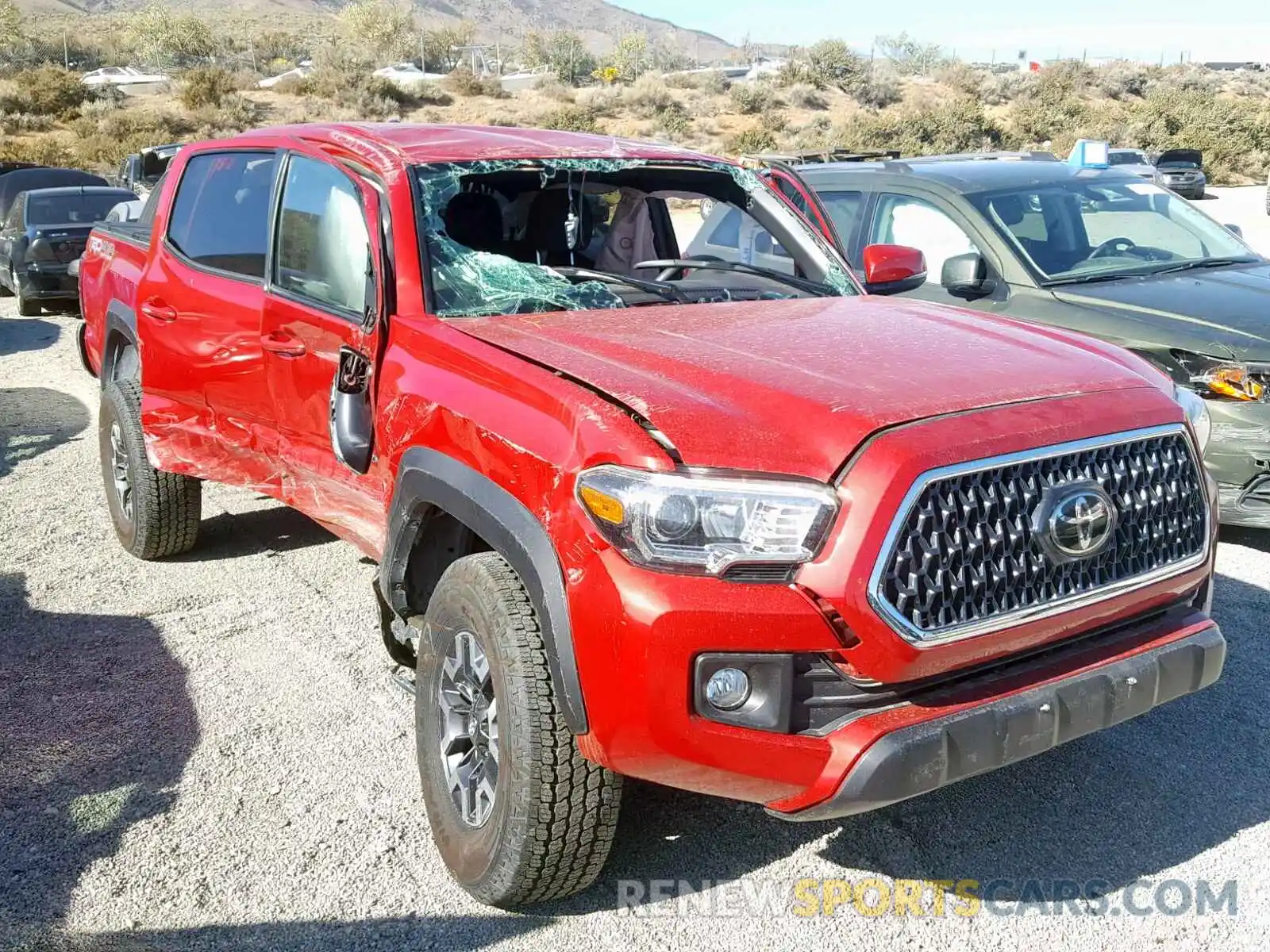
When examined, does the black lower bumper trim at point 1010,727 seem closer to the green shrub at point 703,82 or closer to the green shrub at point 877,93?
the green shrub at point 877,93

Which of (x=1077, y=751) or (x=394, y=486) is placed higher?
(x=394, y=486)

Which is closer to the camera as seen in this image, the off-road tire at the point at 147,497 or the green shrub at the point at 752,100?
the off-road tire at the point at 147,497

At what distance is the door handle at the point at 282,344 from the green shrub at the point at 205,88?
41009 mm

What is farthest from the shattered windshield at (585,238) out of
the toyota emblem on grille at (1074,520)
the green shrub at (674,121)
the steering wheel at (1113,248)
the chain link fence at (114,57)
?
the chain link fence at (114,57)

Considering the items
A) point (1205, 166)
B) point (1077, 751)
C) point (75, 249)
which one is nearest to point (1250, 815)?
point (1077, 751)

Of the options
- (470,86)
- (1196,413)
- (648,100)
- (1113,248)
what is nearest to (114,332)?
(1196,413)

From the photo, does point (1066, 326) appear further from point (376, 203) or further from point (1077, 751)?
point (376, 203)

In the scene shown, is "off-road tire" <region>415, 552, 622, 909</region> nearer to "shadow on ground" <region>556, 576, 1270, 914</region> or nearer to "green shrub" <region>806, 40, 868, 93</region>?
"shadow on ground" <region>556, 576, 1270, 914</region>

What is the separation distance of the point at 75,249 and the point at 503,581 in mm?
12765

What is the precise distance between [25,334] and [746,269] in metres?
10.9

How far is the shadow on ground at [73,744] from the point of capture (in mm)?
3197

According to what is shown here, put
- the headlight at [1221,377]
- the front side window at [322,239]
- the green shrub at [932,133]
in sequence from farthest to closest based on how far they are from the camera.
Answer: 1. the green shrub at [932,133]
2. the headlight at [1221,377]
3. the front side window at [322,239]

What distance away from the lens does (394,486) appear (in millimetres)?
3355

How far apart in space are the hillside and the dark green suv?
94.6m
